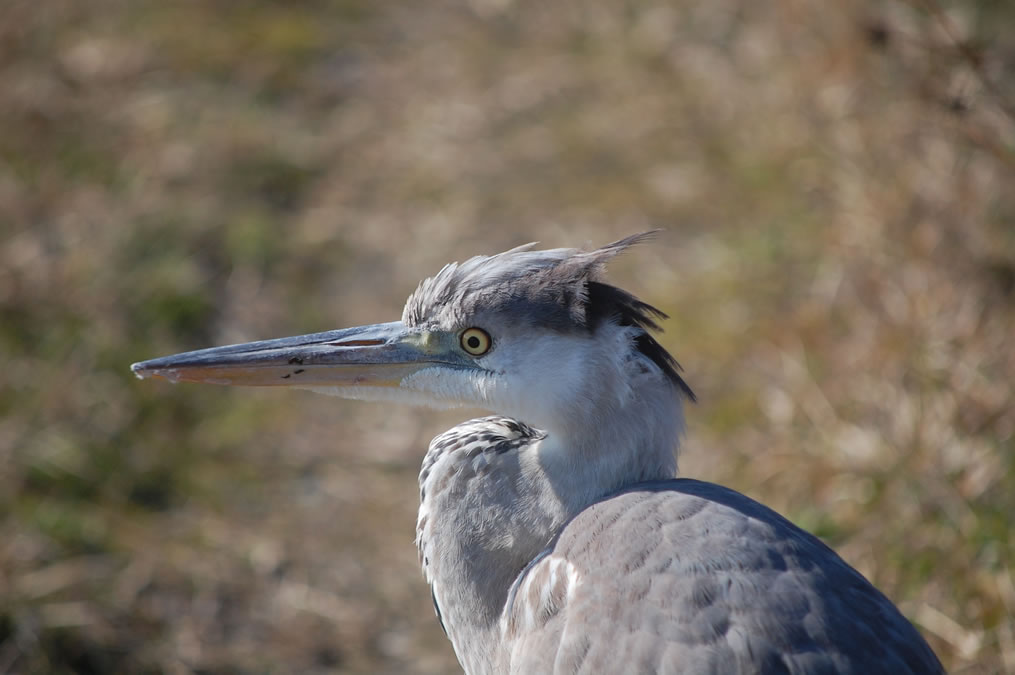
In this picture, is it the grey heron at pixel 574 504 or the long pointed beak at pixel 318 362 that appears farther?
the long pointed beak at pixel 318 362

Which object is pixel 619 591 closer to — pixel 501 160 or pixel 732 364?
pixel 732 364

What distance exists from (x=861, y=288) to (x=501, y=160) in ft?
8.34

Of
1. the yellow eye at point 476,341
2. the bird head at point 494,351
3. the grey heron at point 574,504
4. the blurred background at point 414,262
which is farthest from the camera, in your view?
the blurred background at point 414,262

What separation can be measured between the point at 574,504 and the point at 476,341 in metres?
0.46

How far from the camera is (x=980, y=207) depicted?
181 inches

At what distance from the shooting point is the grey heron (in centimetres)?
207

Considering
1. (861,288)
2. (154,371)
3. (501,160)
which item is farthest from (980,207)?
(154,371)

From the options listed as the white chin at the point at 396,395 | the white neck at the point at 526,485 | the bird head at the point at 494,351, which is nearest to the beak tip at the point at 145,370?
the bird head at the point at 494,351

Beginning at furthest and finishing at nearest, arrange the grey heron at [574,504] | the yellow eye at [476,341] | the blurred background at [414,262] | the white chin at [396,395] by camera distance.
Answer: the blurred background at [414,262]
the white chin at [396,395]
the yellow eye at [476,341]
the grey heron at [574,504]

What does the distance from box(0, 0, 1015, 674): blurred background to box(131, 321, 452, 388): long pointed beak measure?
1.25m

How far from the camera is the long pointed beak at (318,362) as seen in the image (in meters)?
2.62

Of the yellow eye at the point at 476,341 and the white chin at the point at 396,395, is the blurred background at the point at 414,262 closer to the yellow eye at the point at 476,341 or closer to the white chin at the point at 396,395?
the white chin at the point at 396,395

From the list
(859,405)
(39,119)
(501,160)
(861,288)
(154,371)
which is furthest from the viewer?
(501,160)

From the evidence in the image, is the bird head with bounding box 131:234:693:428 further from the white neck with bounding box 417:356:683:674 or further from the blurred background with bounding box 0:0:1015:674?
the blurred background with bounding box 0:0:1015:674
